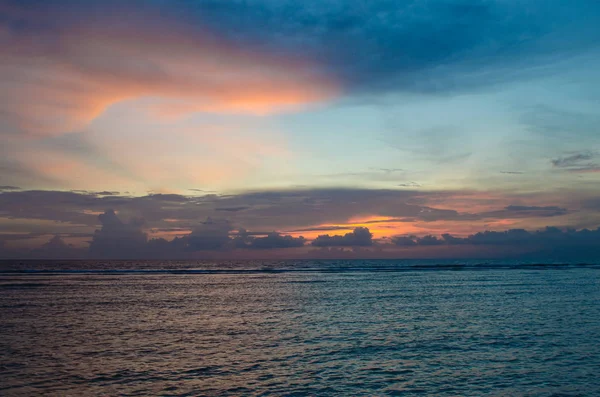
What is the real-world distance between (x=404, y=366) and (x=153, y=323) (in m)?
22.8

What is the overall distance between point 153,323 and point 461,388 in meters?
26.4

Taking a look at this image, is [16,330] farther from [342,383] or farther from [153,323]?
[342,383]

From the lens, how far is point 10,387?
20734 mm

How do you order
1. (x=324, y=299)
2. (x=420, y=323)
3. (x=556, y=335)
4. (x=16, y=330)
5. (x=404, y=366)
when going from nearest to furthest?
(x=404, y=366), (x=556, y=335), (x=16, y=330), (x=420, y=323), (x=324, y=299)

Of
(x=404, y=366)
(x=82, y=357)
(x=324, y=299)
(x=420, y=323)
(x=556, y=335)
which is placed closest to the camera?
(x=404, y=366)

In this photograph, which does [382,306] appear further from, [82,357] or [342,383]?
[82,357]

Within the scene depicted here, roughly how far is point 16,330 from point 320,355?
24.7 meters

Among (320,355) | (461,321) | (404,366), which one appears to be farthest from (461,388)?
(461,321)

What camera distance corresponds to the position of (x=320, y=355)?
2636 cm

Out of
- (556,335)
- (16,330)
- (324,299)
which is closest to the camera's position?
(556,335)

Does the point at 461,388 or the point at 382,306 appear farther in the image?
the point at 382,306

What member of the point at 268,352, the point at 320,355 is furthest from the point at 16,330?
the point at 320,355

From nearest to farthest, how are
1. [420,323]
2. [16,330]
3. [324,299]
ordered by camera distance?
[16,330] → [420,323] → [324,299]

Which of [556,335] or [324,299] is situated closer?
[556,335]
